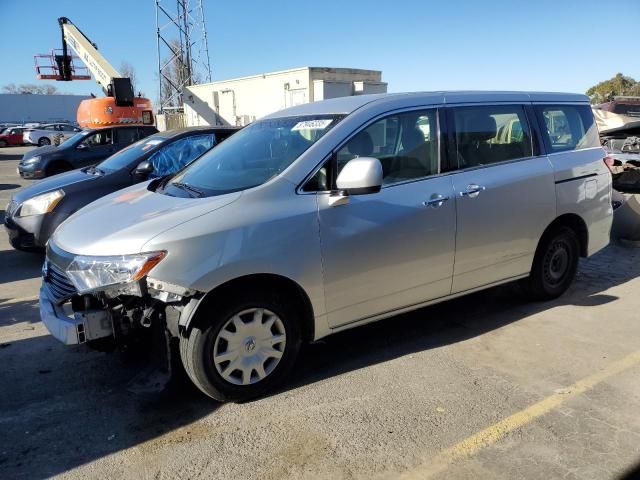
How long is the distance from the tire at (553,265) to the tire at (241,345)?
256cm

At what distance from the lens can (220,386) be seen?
313cm

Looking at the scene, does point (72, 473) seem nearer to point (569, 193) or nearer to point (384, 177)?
point (384, 177)

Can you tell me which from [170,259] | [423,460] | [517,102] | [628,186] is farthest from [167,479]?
[628,186]

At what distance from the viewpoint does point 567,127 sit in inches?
191

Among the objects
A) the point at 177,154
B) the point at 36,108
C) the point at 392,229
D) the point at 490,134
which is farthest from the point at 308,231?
the point at 36,108

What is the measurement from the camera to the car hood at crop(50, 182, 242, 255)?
2967mm

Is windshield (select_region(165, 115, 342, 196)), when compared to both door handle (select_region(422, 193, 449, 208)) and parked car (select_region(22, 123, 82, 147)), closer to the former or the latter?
door handle (select_region(422, 193, 449, 208))

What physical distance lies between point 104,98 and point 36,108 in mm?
46491

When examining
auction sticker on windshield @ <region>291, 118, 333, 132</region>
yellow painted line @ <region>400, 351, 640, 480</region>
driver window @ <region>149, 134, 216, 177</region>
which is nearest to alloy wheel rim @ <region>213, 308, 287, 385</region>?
yellow painted line @ <region>400, 351, 640, 480</region>

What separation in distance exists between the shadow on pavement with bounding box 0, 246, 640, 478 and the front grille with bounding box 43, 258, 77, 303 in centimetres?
69

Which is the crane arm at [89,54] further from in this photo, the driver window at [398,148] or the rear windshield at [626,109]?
the driver window at [398,148]

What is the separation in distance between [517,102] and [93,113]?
68.6 feet

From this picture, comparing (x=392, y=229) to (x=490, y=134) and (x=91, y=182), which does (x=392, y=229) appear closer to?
(x=490, y=134)

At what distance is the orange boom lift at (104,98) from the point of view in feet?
70.4
